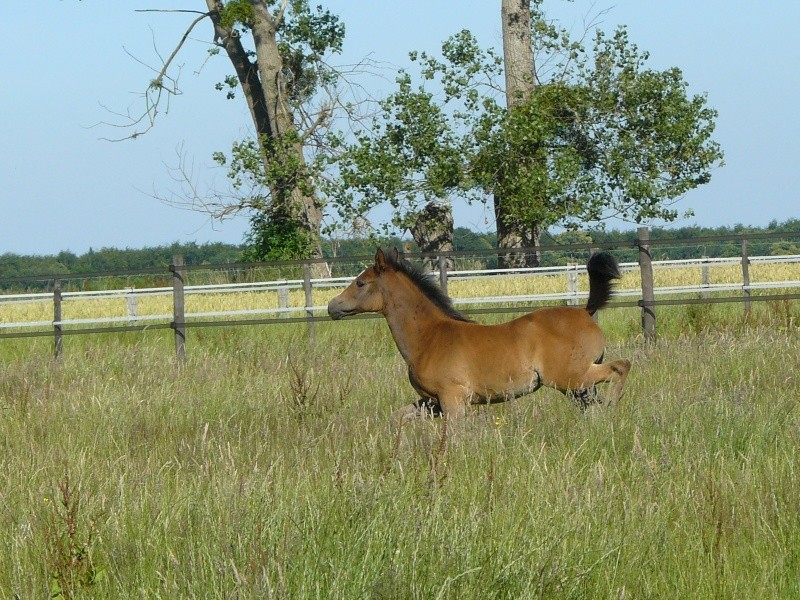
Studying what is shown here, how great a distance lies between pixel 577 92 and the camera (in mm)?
27328

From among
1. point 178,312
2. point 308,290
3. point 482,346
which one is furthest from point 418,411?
point 308,290

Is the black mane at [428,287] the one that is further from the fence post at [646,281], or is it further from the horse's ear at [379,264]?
the fence post at [646,281]

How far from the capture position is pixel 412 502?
4336 millimetres

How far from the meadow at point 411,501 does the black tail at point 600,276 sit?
2.60ft

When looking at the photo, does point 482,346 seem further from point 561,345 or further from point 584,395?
point 584,395

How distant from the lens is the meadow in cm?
367

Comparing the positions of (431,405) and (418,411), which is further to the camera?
(431,405)

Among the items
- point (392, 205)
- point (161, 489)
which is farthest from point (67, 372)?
point (392, 205)

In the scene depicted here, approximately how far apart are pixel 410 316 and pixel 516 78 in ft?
62.7

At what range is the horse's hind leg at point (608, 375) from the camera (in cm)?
789

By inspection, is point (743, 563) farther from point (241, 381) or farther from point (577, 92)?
point (577, 92)

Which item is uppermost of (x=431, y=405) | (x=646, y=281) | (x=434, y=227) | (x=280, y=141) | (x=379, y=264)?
(x=280, y=141)

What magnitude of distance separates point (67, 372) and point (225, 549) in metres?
8.52

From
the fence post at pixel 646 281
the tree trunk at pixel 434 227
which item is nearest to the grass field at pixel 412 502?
the fence post at pixel 646 281
